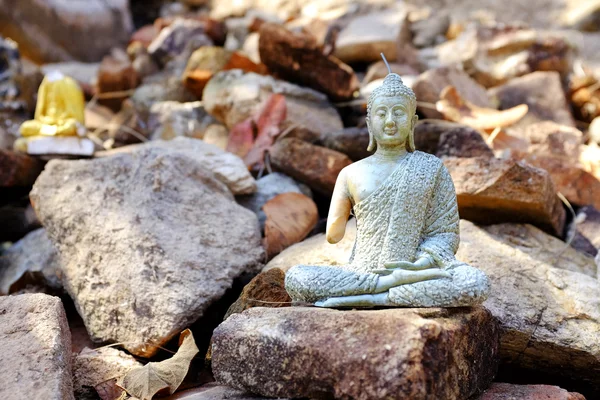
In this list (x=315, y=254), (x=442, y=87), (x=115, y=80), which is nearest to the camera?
(x=315, y=254)

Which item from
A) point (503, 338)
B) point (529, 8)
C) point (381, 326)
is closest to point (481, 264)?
point (503, 338)

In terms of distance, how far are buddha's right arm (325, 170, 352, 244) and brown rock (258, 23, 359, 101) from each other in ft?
9.70

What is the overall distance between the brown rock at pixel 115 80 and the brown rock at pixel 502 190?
4.44 meters

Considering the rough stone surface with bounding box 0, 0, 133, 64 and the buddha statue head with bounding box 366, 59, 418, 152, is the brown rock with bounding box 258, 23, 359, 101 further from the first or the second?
the rough stone surface with bounding box 0, 0, 133, 64

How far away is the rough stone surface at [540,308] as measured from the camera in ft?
9.28

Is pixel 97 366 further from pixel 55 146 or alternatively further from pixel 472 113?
pixel 472 113

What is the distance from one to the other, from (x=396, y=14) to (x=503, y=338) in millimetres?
5574

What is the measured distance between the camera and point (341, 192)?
288cm

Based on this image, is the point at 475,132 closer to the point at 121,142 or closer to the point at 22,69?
the point at 121,142

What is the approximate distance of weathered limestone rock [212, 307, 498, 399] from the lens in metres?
2.12

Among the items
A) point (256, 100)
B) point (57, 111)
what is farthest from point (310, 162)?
point (57, 111)

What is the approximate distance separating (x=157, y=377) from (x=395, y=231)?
1239 mm

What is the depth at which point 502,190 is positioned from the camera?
3455 millimetres

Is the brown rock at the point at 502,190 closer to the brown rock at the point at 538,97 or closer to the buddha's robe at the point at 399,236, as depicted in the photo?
the buddha's robe at the point at 399,236
